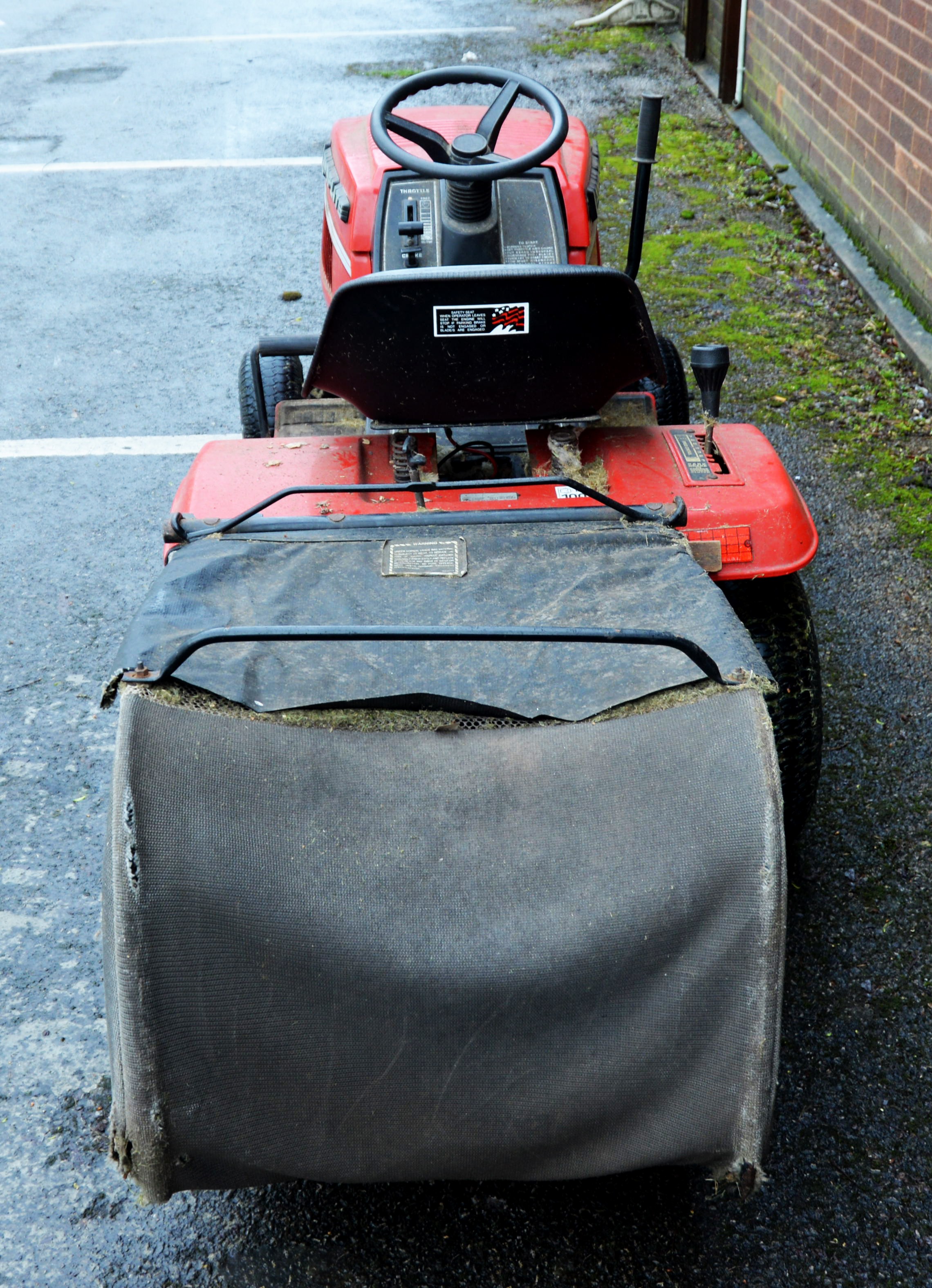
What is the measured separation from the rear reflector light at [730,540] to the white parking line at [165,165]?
5877mm

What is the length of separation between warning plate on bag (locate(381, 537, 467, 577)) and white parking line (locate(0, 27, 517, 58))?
9.28 metres

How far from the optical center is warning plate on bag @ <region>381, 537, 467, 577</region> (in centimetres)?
220

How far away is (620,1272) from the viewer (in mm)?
2080

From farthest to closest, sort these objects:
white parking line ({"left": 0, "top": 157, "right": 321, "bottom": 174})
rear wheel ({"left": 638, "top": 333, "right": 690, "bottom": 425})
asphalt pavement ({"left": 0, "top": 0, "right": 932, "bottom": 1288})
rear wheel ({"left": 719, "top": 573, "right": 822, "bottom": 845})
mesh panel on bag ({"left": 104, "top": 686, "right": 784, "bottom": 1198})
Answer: white parking line ({"left": 0, "top": 157, "right": 321, "bottom": 174}) → rear wheel ({"left": 638, "top": 333, "right": 690, "bottom": 425}) → rear wheel ({"left": 719, "top": 573, "right": 822, "bottom": 845}) → asphalt pavement ({"left": 0, "top": 0, "right": 932, "bottom": 1288}) → mesh panel on bag ({"left": 104, "top": 686, "right": 784, "bottom": 1198})

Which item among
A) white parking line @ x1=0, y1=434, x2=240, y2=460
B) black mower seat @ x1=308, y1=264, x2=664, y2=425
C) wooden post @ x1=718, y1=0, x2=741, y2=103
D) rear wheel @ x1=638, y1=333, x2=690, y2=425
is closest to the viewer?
black mower seat @ x1=308, y1=264, x2=664, y2=425

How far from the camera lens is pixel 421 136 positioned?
2.93 meters

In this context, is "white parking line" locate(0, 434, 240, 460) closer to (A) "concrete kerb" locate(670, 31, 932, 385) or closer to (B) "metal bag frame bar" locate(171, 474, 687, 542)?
(B) "metal bag frame bar" locate(171, 474, 687, 542)

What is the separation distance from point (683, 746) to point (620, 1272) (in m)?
1.02

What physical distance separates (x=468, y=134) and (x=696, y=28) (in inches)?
279

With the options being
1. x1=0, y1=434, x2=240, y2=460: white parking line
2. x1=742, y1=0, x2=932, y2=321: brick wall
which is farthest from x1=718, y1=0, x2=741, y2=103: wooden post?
x1=0, y1=434, x2=240, y2=460: white parking line

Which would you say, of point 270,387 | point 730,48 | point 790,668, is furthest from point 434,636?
point 730,48

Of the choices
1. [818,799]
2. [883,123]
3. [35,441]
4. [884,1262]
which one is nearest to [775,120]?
[883,123]

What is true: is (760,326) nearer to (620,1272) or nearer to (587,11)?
(620,1272)

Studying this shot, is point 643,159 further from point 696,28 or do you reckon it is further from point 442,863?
point 696,28
